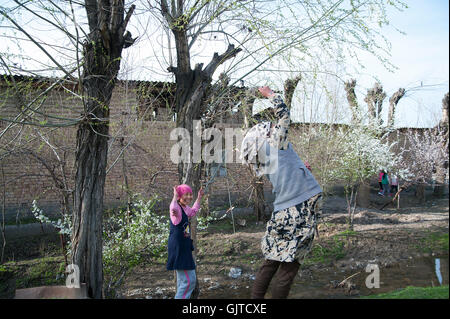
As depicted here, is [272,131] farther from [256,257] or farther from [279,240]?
[256,257]

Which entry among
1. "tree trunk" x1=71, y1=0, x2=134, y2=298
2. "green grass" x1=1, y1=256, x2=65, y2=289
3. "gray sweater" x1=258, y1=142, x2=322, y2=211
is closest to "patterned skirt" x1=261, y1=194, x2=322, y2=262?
"gray sweater" x1=258, y1=142, x2=322, y2=211

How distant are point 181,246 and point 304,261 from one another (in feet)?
13.9

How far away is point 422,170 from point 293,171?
38.9 feet

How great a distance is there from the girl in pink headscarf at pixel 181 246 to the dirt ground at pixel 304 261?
2160mm

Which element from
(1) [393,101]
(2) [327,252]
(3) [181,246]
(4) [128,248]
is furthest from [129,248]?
(1) [393,101]

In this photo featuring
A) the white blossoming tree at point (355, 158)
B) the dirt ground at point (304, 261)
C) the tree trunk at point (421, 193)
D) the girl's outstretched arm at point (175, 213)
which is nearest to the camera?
the girl's outstretched arm at point (175, 213)

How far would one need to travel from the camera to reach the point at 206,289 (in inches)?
255

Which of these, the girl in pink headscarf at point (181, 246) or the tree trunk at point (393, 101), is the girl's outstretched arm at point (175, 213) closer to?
the girl in pink headscarf at point (181, 246)

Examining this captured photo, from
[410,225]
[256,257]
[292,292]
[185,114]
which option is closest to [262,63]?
[185,114]

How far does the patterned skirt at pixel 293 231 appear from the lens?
3.11 meters

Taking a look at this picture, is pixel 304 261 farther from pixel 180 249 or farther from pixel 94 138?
pixel 94 138

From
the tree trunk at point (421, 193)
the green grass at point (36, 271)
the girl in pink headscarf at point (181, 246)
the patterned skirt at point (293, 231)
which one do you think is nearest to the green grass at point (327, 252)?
the girl in pink headscarf at point (181, 246)

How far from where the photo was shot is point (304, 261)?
751 centimetres

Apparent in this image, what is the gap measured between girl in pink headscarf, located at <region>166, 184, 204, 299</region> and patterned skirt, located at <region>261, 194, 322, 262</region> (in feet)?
3.45
